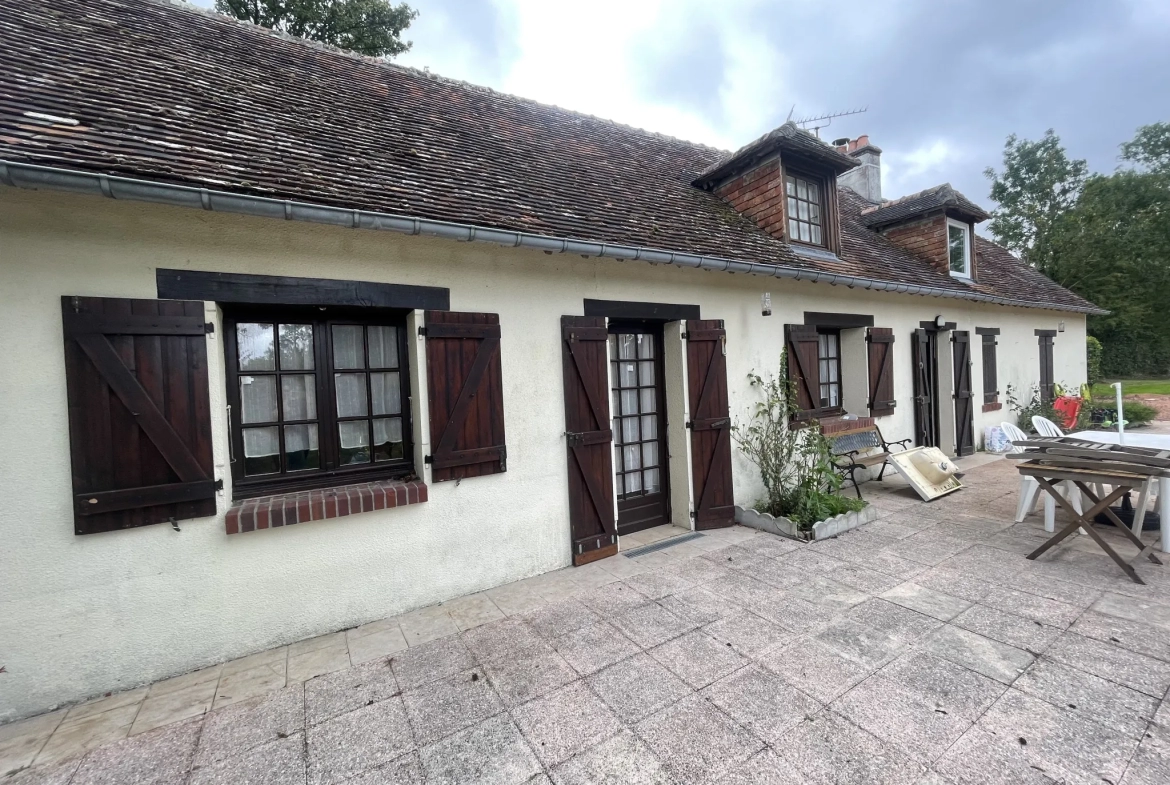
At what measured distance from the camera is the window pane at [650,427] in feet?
16.7

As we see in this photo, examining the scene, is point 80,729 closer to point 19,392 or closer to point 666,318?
point 19,392

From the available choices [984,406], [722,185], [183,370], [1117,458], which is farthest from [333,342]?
[984,406]

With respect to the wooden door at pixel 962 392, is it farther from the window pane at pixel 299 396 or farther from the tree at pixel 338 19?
the tree at pixel 338 19

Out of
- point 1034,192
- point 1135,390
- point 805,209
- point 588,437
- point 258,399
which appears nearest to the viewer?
point 258,399

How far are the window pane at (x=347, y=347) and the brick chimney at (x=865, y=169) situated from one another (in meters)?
12.0

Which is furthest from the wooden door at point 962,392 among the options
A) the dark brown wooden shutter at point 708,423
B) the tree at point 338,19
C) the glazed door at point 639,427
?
the tree at point 338,19

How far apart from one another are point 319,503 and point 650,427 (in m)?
3.25

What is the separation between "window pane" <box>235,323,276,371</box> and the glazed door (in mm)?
2962

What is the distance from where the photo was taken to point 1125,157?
25.3 metres

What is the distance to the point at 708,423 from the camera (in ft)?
16.4

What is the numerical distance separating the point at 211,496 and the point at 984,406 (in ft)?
38.1

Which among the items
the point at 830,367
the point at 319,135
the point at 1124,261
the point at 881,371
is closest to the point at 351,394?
the point at 319,135

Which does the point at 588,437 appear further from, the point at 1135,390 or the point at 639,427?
the point at 1135,390

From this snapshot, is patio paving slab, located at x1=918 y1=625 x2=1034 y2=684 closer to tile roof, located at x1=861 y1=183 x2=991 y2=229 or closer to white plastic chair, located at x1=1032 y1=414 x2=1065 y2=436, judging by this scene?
white plastic chair, located at x1=1032 y1=414 x2=1065 y2=436
